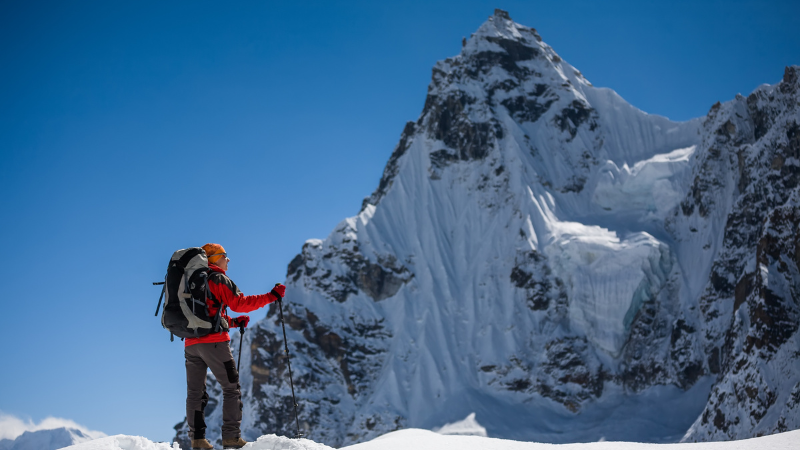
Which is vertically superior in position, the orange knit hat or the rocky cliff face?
the rocky cliff face

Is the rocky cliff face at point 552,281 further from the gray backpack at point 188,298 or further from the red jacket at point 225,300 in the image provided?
the gray backpack at point 188,298

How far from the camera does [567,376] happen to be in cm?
8288

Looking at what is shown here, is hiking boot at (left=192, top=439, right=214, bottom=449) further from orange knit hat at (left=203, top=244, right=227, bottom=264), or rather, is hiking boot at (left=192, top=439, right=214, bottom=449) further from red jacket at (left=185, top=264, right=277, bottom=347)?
orange knit hat at (left=203, top=244, right=227, bottom=264)

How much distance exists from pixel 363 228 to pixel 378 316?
1270 cm

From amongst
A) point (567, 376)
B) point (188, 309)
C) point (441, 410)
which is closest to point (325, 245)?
point (441, 410)

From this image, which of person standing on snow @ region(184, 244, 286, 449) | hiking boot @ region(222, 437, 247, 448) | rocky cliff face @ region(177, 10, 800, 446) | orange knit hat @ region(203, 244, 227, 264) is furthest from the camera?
rocky cliff face @ region(177, 10, 800, 446)

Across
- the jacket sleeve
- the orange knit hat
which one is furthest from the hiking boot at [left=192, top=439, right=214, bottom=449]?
the orange knit hat

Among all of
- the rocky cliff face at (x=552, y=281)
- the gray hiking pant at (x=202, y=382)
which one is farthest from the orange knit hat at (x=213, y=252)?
the rocky cliff face at (x=552, y=281)

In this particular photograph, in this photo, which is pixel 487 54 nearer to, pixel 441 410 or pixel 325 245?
pixel 325 245

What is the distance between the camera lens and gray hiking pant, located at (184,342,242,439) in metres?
9.13

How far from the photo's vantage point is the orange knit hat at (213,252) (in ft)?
32.0

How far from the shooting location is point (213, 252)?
9.76 meters

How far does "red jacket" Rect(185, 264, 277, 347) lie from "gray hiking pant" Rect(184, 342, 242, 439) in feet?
0.28

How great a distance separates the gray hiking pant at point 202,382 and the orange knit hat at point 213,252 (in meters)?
1.14
